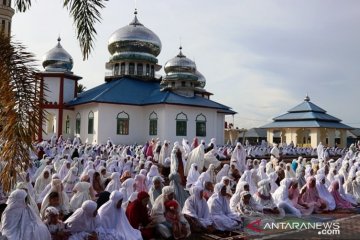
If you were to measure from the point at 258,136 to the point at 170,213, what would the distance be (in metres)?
47.0

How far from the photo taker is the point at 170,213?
5988 mm

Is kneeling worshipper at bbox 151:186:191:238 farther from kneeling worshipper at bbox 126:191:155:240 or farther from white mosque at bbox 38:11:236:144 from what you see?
white mosque at bbox 38:11:236:144

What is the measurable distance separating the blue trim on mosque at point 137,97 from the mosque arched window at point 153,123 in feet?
2.75

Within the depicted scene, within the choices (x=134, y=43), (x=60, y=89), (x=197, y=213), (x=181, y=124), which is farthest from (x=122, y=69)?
(x=197, y=213)

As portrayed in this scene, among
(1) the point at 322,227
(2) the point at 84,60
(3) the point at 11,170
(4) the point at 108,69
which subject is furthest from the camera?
(4) the point at 108,69

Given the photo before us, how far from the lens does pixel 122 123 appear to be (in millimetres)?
25047

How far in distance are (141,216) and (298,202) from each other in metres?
3.94

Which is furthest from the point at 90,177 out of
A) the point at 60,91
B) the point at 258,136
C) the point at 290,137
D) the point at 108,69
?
the point at 258,136

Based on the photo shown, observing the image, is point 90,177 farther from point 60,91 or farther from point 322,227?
point 60,91

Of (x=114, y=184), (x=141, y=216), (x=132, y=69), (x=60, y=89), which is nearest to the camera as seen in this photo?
(x=141, y=216)

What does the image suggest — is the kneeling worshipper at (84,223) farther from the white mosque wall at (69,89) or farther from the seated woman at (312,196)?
the white mosque wall at (69,89)

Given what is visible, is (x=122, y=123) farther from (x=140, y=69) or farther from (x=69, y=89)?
(x=140, y=69)

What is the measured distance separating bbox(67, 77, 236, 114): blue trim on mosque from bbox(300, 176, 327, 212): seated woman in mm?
15819

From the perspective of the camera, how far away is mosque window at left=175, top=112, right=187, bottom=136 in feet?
80.9
